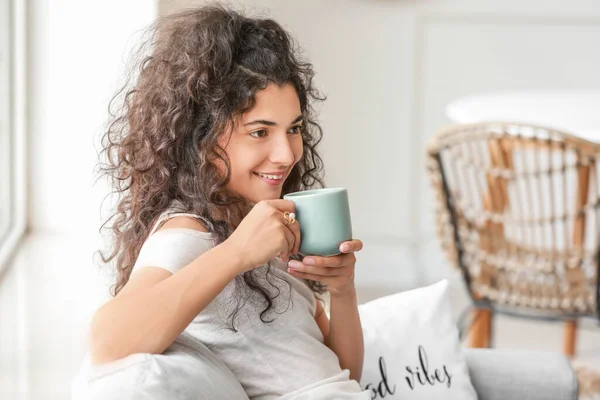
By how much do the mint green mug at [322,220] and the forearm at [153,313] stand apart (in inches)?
4.5

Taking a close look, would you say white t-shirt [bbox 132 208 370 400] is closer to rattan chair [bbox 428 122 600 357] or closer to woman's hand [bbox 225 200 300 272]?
woman's hand [bbox 225 200 300 272]

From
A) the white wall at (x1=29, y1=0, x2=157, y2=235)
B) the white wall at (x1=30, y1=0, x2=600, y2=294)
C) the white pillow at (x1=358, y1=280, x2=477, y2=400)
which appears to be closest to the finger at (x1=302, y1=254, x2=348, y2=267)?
the white pillow at (x1=358, y1=280, x2=477, y2=400)

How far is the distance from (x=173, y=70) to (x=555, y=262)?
145 centimetres

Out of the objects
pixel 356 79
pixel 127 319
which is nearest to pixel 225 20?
pixel 127 319

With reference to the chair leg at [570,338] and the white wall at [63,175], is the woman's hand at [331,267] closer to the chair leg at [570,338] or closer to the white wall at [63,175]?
the white wall at [63,175]

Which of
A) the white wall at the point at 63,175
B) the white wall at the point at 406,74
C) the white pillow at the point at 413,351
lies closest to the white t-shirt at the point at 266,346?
the white pillow at the point at 413,351

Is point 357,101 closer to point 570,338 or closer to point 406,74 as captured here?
point 406,74

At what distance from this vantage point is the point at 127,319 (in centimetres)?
91

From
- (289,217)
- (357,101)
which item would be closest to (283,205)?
(289,217)

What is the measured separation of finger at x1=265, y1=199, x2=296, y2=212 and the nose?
111 mm

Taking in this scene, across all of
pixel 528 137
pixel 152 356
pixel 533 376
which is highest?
pixel 528 137

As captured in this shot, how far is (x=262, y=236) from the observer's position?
0.94 m

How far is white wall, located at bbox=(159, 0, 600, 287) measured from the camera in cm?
352

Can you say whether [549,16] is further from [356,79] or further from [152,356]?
Result: [152,356]
